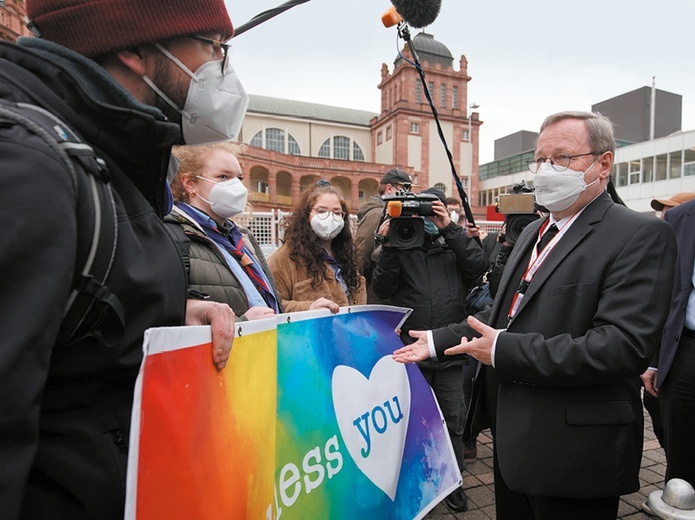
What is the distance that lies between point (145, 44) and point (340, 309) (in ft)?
4.56

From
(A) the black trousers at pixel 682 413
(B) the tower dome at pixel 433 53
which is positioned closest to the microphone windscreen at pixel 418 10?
(A) the black trousers at pixel 682 413

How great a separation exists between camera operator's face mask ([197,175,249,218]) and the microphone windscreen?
7.02ft

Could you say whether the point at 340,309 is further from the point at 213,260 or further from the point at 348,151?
the point at 348,151

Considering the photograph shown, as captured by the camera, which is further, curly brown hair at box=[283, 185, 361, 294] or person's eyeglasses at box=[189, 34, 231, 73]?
curly brown hair at box=[283, 185, 361, 294]

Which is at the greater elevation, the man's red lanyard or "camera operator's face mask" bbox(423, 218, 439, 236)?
"camera operator's face mask" bbox(423, 218, 439, 236)

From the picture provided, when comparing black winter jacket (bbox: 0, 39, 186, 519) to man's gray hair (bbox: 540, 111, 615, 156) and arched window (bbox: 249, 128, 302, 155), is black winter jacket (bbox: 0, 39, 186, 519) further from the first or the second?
arched window (bbox: 249, 128, 302, 155)

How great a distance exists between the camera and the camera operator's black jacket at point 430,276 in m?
3.43

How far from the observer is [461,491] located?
3.29 m

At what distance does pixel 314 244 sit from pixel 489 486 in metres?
2.28

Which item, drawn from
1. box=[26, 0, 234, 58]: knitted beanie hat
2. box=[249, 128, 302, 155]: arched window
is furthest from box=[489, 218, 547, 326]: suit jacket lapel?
box=[249, 128, 302, 155]: arched window

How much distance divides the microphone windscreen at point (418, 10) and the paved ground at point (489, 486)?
3621 mm

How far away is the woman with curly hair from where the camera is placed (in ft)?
10.3

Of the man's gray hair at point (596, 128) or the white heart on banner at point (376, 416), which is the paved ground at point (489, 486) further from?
the man's gray hair at point (596, 128)

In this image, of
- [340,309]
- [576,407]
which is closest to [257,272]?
[340,309]
